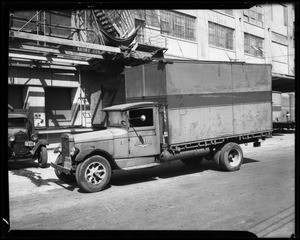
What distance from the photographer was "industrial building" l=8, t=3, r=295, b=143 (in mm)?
14562

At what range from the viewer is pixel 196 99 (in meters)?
9.38

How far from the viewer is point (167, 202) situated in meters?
6.38

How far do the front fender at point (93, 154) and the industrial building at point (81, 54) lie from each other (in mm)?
6754

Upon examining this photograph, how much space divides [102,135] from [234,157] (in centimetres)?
500

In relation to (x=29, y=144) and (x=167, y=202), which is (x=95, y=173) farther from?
(x=29, y=144)

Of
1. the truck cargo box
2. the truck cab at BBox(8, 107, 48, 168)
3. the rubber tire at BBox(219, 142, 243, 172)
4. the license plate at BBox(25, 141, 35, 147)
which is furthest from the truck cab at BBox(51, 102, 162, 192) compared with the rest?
the license plate at BBox(25, 141, 35, 147)

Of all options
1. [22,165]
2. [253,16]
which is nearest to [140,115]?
[22,165]

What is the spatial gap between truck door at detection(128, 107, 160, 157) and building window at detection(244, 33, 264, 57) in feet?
85.5

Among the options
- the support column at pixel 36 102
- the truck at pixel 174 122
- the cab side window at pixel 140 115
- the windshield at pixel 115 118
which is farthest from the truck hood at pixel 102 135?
the support column at pixel 36 102

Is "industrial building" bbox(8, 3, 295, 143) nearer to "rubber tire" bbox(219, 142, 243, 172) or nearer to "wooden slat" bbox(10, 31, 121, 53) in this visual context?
"wooden slat" bbox(10, 31, 121, 53)

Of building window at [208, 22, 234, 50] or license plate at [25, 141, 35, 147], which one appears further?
building window at [208, 22, 234, 50]

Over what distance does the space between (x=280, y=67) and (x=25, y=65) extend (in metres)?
34.2

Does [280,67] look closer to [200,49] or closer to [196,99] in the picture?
[200,49]
